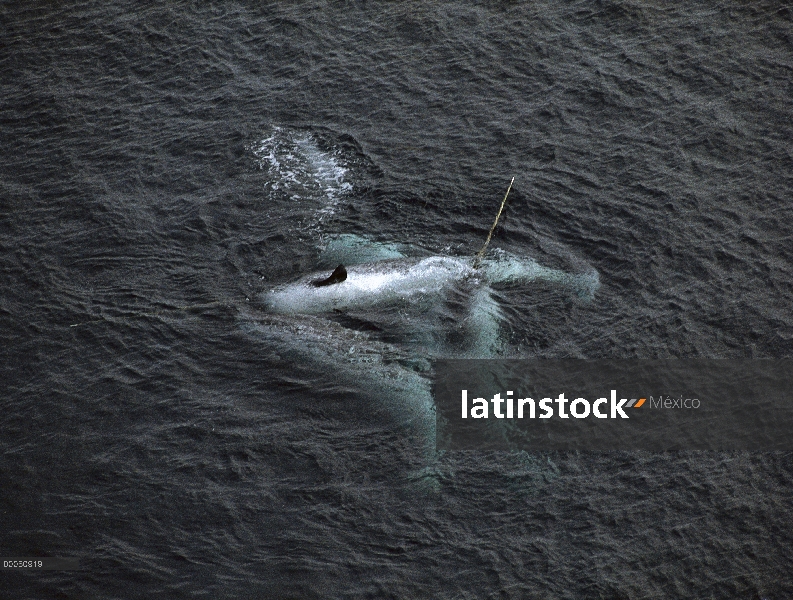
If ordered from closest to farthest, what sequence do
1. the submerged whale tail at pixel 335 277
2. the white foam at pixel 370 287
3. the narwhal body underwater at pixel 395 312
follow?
1. the narwhal body underwater at pixel 395 312
2. the submerged whale tail at pixel 335 277
3. the white foam at pixel 370 287

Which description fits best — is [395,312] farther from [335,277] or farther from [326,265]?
[326,265]

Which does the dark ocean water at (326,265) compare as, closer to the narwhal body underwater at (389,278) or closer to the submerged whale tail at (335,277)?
the narwhal body underwater at (389,278)

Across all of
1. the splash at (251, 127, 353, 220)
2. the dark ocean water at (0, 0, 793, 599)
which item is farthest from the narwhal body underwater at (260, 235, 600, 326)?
the splash at (251, 127, 353, 220)

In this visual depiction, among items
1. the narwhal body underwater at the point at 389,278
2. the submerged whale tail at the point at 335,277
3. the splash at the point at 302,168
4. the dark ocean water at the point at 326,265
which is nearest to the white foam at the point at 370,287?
the narwhal body underwater at the point at 389,278

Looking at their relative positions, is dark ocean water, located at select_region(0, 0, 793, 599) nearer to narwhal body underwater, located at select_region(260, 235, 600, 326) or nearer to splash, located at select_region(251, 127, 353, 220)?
splash, located at select_region(251, 127, 353, 220)

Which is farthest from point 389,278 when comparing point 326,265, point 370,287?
point 326,265

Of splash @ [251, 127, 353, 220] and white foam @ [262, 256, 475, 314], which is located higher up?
splash @ [251, 127, 353, 220]
